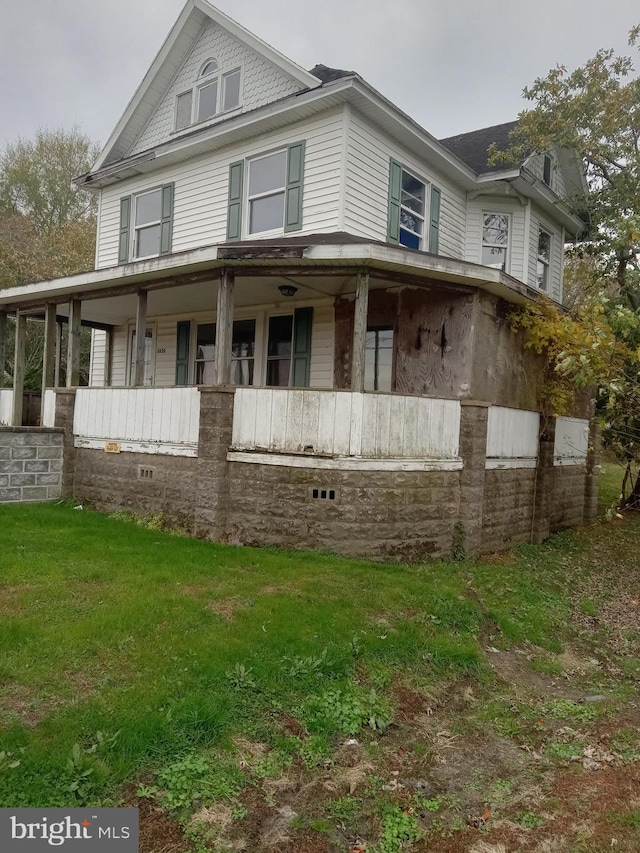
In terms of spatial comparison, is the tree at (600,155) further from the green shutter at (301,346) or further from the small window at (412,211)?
the green shutter at (301,346)

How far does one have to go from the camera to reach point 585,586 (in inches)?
365

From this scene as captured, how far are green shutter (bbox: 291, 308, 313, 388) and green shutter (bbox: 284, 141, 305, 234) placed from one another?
1.68 m

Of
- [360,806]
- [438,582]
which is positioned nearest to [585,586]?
[438,582]

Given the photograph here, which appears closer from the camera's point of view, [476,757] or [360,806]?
[360,806]

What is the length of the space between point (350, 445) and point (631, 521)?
1052 centimetres

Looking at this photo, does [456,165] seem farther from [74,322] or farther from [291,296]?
[74,322]

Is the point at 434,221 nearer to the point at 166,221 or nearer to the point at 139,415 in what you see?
the point at 166,221

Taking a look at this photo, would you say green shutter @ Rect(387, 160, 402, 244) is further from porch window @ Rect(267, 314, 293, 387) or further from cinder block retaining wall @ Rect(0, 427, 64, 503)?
cinder block retaining wall @ Rect(0, 427, 64, 503)

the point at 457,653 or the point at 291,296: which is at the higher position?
the point at 291,296

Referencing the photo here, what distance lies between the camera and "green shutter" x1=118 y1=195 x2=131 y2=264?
570 inches

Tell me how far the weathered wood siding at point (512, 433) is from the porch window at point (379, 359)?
213 cm

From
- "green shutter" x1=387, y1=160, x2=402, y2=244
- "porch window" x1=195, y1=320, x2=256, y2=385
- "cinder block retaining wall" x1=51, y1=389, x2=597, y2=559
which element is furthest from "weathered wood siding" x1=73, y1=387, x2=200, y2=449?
"green shutter" x1=387, y1=160, x2=402, y2=244

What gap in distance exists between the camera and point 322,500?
27.6 feet

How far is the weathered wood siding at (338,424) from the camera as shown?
8.33m
